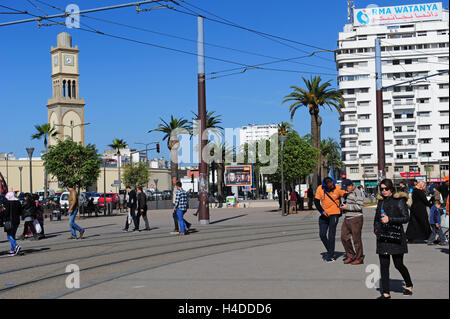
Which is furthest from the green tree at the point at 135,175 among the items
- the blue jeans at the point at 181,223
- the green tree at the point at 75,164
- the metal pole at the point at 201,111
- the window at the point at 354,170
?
the blue jeans at the point at 181,223

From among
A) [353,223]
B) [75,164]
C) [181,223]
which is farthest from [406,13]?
[353,223]

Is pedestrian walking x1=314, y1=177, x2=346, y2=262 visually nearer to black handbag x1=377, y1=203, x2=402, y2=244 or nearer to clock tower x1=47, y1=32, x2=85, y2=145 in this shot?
black handbag x1=377, y1=203, x2=402, y2=244

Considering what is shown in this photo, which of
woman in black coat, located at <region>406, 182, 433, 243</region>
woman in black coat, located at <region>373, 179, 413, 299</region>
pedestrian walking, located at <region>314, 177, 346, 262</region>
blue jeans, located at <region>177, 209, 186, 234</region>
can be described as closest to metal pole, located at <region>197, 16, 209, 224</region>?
blue jeans, located at <region>177, 209, 186, 234</region>

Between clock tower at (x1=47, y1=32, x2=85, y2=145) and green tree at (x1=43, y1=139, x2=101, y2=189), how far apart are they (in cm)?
6759

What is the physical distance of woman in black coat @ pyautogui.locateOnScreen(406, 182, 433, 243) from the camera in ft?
49.8

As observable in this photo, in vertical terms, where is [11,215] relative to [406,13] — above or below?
below

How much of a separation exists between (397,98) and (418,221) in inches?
3271

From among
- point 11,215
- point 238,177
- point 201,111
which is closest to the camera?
point 11,215

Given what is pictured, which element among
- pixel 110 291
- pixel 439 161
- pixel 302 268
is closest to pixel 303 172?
pixel 302 268

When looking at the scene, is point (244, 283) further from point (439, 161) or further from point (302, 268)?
point (439, 161)

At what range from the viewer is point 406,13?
99125 millimetres

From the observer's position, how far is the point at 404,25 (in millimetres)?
100875

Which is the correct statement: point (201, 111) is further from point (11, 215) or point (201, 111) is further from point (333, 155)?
point (333, 155)
